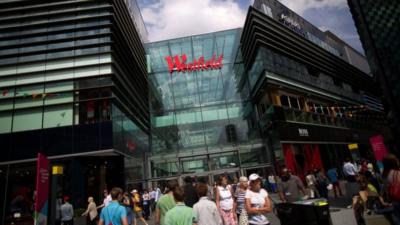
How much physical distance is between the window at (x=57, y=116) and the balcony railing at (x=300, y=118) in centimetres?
1490

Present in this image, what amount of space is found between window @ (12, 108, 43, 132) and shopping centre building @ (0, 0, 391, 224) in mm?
73

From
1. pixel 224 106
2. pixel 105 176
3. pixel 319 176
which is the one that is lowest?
pixel 319 176

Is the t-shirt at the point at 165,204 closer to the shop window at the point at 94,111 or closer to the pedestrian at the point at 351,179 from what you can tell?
the pedestrian at the point at 351,179

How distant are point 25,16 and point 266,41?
1867 centimetres

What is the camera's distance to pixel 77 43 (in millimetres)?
19578

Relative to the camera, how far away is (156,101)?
29.0 meters

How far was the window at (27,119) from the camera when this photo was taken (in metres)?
18.1

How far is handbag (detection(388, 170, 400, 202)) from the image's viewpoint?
184 inches

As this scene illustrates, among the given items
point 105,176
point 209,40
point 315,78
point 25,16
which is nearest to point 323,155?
point 315,78

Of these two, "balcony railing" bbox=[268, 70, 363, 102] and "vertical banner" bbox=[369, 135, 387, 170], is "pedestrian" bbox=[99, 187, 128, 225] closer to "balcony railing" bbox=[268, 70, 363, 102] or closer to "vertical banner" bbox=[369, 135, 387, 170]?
"vertical banner" bbox=[369, 135, 387, 170]

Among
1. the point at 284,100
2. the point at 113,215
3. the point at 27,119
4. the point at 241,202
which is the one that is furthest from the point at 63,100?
the point at 284,100

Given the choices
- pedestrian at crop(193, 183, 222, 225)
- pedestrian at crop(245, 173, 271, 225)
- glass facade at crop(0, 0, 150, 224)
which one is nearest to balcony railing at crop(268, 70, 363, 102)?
glass facade at crop(0, 0, 150, 224)

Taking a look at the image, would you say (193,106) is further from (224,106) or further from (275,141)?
(275,141)

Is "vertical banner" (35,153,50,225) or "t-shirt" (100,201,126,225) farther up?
"vertical banner" (35,153,50,225)
